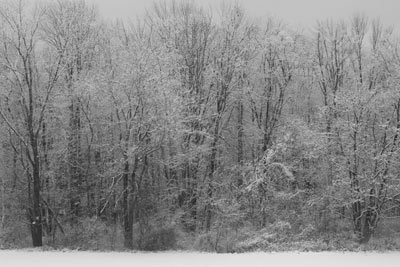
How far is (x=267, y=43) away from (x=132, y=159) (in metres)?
13.1

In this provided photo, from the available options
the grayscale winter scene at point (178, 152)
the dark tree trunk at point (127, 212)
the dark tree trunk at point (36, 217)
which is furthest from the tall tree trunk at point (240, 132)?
the dark tree trunk at point (36, 217)

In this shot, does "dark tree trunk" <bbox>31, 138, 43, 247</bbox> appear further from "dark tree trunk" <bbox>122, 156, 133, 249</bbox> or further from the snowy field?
"dark tree trunk" <bbox>122, 156, 133, 249</bbox>

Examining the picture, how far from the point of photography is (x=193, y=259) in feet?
49.1

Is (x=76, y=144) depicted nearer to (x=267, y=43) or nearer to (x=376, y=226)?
(x=267, y=43)

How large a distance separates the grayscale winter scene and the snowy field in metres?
0.07

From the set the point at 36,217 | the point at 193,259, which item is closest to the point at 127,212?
the point at 36,217

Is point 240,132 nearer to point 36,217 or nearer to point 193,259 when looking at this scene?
point 36,217

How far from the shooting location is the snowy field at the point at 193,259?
46.3 feet

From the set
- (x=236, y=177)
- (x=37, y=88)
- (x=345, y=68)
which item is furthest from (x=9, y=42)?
(x=345, y=68)

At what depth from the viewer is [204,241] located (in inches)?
712

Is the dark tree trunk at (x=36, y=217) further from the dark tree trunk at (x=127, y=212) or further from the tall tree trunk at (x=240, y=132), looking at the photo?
the tall tree trunk at (x=240, y=132)

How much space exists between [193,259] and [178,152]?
8.35 m

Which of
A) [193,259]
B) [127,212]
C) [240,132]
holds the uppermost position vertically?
[240,132]

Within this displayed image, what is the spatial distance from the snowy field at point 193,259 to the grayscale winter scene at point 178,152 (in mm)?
73
